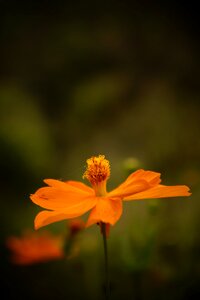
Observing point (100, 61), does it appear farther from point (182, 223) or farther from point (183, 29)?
point (182, 223)

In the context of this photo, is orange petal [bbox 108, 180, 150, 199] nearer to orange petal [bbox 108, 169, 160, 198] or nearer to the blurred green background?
orange petal [bbox 108, 169, 160, 198]

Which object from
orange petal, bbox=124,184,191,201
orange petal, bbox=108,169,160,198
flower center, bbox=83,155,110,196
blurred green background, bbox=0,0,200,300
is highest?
blurred green background, bbox=0,0,200,300

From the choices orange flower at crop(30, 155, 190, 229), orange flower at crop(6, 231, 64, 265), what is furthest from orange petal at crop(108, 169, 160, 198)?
orange flower at crop(6, 231, 64, 265)

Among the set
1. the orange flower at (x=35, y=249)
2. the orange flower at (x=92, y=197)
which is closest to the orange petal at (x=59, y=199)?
the orange flower at (x=92, y=197)

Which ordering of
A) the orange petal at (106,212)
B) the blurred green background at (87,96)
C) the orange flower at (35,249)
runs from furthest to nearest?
1. the blurred green background at (87,96)
2. the orange flower at (35,249)
3. the orange petal at (106,212)

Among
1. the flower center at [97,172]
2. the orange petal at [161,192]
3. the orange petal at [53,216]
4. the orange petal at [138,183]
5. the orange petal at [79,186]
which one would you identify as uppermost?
the flower center at [97,172]

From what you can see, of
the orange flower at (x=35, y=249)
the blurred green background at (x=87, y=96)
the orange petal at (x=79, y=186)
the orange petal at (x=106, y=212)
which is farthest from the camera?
the blurred green background at (x=87, y=96)

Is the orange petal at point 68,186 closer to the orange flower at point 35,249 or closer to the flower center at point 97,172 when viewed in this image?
the flower center at point 97,172
